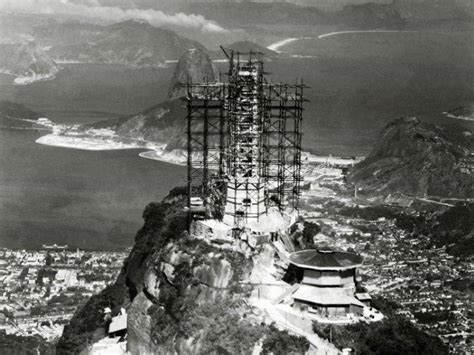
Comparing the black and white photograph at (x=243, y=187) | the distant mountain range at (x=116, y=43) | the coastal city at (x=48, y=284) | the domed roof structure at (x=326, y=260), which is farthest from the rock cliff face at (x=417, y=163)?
the domed roof structure at (x=326, y=260)

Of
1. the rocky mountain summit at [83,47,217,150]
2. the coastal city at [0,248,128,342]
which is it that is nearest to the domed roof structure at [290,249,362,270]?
the coastal city at [0,248,128,342]

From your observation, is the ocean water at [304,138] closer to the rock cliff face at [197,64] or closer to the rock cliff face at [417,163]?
the rock cliff face at [197,64]

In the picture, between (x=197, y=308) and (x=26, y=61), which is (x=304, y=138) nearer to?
(x=26, y=61)

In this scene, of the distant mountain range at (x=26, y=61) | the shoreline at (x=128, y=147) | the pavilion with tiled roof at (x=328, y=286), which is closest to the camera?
the pavilion with tiled roof at (x=328, y=286)

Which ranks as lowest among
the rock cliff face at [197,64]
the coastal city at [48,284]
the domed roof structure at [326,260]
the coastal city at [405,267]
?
the coastal city at [48,284]

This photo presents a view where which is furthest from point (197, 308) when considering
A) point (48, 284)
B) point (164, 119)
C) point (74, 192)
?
point (164, 119)

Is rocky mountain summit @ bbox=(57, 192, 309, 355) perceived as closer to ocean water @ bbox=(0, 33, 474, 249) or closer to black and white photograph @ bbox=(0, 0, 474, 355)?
black and white photograph @ bbox=(0, 0, 474, 355)
